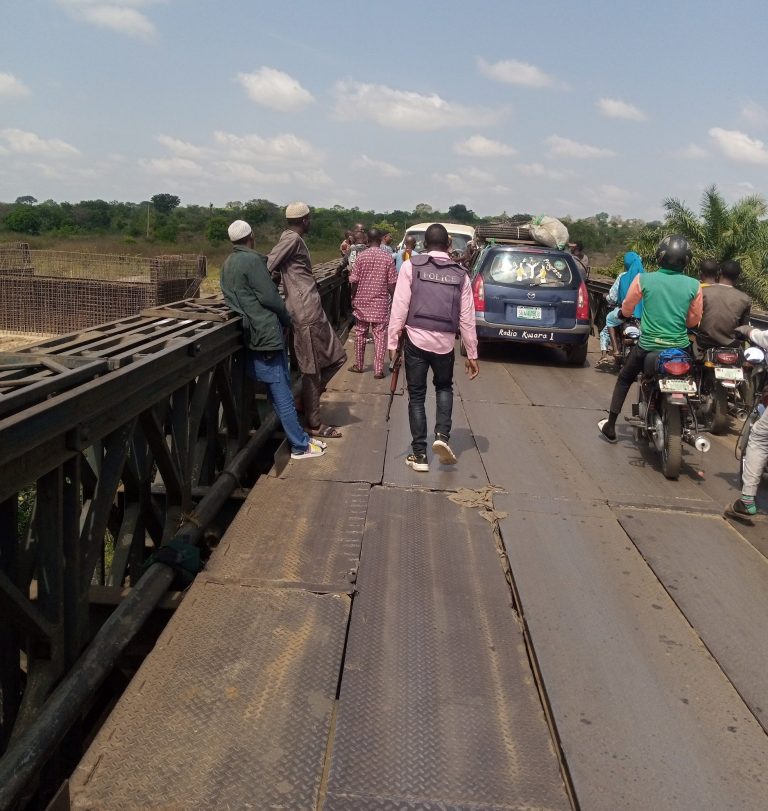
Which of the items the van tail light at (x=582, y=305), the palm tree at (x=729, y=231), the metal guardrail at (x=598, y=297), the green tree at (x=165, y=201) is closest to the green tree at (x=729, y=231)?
the palm tree at (x=729, y=231)

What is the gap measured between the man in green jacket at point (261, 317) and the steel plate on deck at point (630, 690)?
208 cm

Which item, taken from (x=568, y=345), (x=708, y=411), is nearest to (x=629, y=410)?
(x=708, y=411)

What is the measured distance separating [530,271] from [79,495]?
8.62 m

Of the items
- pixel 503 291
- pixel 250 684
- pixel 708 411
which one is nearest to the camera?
pixel 250 684

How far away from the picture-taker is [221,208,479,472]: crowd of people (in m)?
5.73

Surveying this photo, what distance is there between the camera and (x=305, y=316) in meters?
6.46

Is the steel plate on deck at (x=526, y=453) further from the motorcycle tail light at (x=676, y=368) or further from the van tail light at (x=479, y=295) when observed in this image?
the van tail light at (x=479, y=295)

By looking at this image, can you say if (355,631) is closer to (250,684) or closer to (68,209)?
(250,684)

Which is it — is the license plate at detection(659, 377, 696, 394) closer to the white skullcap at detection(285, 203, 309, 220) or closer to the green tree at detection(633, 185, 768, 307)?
the white skullcap at detection(285, 203, 309, 220)

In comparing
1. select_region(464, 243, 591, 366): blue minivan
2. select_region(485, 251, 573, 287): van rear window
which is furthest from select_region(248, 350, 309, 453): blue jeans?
select_region(485, 251, 573, 287): van rear window

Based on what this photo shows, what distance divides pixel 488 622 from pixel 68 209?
77771 mm

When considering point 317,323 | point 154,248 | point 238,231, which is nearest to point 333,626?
point 238,231

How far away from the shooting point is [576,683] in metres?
3.32

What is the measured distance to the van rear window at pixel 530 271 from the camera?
10977mm
